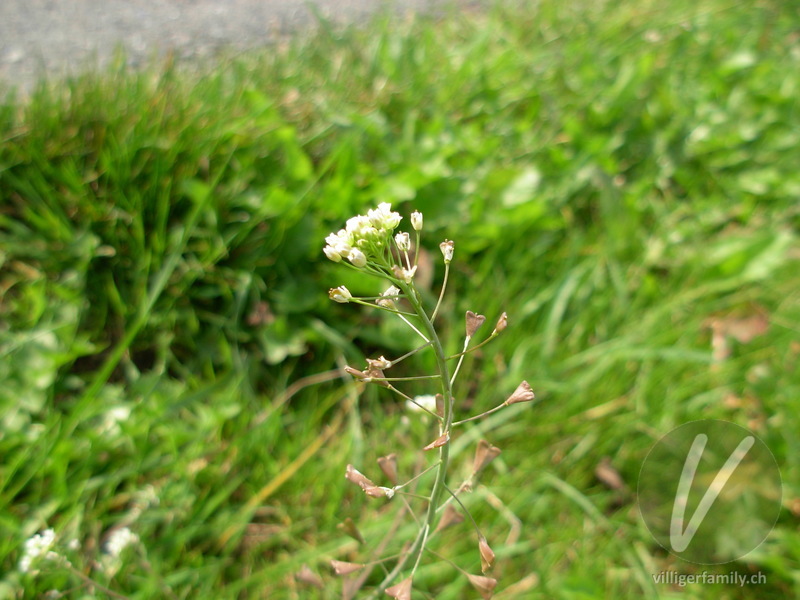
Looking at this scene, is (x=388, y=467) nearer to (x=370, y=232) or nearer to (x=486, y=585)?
(x=486, y=585)

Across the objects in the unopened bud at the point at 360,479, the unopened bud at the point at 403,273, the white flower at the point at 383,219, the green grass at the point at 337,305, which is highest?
the white flower at the point at 383,219

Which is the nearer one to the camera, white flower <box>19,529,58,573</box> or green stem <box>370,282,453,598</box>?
green stem <box>370,282,453,598</box>

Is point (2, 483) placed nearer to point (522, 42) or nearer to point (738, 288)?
point (738, 288)

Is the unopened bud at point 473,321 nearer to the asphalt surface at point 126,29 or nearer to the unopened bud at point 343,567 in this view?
the unopened bud at point 343,567
